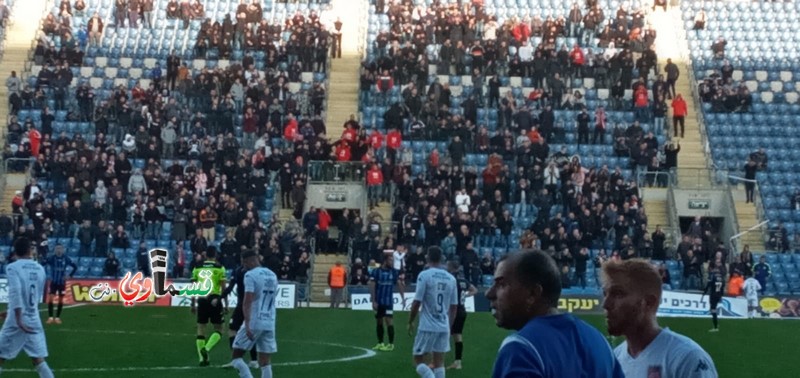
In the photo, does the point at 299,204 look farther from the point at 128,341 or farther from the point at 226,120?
the point at 128,341

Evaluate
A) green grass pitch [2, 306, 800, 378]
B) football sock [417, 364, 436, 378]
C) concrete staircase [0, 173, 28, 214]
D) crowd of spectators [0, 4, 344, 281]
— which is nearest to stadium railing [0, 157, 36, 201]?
concrete staircase [0, 173, 28, 214]

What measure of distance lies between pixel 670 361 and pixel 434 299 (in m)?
12.0

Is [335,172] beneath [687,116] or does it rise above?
beneath

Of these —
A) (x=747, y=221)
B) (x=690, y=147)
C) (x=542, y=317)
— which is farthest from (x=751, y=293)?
(x=542, y=317)

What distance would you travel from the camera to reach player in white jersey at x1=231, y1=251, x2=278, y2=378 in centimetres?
1753

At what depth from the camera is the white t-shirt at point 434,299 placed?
1856cm

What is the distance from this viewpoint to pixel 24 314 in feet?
51.6

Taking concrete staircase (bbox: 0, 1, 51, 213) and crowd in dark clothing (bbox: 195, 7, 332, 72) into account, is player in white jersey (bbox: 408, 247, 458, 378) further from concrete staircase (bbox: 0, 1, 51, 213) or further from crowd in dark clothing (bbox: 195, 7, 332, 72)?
crowd in dark clothing (bbox: 195, 7, 332, 72)

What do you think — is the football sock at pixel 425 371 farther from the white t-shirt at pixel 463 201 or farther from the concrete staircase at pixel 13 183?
the concrete staircase at pixel 13 183

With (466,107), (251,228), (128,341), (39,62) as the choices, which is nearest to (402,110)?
(466,107)

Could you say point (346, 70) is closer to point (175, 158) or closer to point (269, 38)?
point (269, 38)

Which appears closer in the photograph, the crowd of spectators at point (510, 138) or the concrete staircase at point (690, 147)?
the crowd of spectators at point (510, 138)

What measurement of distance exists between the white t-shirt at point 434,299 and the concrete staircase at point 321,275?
2222 centimetres

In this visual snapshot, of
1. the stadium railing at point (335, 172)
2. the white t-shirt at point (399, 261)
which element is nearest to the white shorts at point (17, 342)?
the white t-shirt at point (399, 261)
